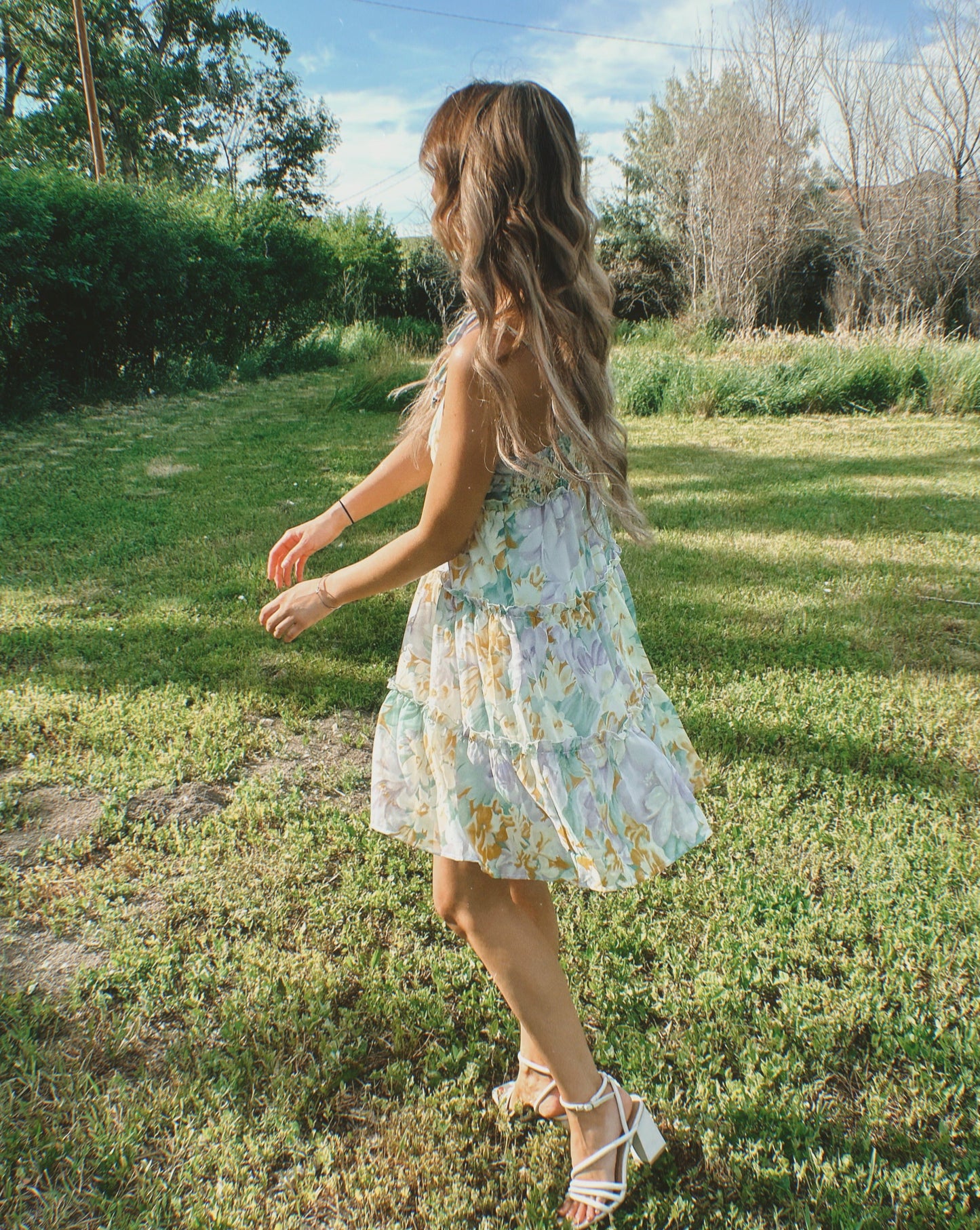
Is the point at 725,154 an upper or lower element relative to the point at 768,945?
upper

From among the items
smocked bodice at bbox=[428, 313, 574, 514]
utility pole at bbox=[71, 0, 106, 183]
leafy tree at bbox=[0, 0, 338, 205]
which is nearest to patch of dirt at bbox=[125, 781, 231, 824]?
smocked bodice at bbox=[428, 313, 574, 514]

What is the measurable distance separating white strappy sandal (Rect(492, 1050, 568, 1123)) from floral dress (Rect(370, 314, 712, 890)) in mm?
534

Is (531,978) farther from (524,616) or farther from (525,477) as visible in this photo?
(525,477)

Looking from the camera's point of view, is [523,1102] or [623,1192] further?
[523,1102]

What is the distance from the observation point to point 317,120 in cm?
3148

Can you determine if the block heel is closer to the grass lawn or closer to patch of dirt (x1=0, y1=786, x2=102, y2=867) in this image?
the grass lawn

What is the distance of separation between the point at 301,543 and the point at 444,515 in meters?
0.50

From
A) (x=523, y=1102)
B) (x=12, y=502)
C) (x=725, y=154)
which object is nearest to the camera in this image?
(x=523, y=1102)

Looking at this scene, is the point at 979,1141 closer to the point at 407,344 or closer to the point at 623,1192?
the point at 623,1192

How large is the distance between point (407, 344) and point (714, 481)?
30.5 feet

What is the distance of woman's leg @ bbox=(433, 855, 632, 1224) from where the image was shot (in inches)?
57.9

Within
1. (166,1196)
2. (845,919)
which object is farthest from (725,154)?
(166,1196)

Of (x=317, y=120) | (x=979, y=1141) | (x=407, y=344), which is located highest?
(x=317, y=120)

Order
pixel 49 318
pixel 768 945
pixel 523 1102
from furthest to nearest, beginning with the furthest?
pixel 49 318 → pixel 768 945 → pixel 523 1102
